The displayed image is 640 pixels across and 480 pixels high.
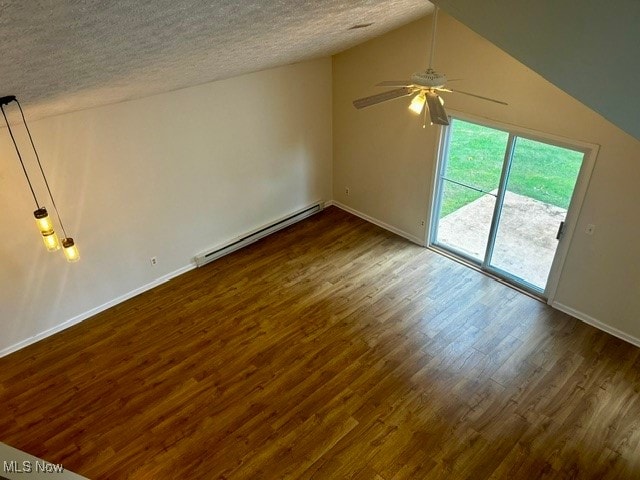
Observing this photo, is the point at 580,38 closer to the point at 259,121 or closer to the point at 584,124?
the point at 584,124

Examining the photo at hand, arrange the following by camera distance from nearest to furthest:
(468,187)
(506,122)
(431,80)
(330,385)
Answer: (431,80)
(330,385)
(506,122)
(468,187)

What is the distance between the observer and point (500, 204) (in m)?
5.65

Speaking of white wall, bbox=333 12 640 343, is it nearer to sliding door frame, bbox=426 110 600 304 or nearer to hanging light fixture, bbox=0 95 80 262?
sliding door frame, bbox=426 110 600 304

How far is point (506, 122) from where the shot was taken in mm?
5113

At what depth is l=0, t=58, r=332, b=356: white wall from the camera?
4.77 m

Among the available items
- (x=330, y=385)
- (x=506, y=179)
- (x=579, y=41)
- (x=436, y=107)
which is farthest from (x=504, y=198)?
(x=579, y=41)

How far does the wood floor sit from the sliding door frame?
0.30 meters

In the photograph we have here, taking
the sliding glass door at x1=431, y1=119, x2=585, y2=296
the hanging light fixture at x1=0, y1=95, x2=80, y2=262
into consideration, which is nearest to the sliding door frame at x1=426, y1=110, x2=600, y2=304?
the sliding glass door at x1=431, y1=119, x2=585, y2=296

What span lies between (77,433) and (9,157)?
2703 millimetres

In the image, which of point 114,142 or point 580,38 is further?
point 114,142

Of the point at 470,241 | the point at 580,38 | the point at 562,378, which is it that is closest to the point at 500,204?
the point at 470,241

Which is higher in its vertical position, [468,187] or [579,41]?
[579,41]

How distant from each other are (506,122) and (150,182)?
4191mm

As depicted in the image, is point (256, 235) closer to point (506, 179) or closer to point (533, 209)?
point (506, 179)
